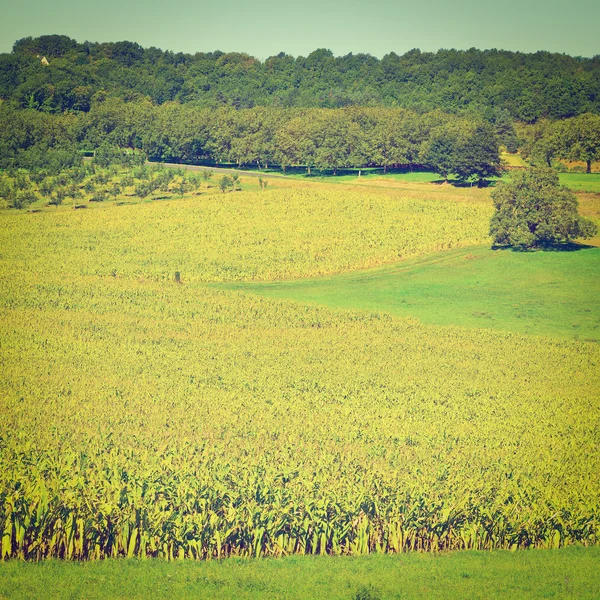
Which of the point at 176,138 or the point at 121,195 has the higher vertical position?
the point at 176,138

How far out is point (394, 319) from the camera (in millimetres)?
72688

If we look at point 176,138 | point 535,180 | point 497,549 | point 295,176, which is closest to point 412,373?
point 497,549

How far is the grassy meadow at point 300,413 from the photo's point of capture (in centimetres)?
3325

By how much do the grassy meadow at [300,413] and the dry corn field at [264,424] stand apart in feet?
0.55

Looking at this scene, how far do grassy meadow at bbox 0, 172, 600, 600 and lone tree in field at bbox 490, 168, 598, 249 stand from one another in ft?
12.5

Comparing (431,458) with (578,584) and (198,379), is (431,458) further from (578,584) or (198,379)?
(198,379)

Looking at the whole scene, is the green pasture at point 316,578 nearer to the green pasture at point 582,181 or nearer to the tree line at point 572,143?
the green pasture at point 582,181

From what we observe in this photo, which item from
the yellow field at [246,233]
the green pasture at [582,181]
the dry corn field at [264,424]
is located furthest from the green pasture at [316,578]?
the green pasture at [582,181]

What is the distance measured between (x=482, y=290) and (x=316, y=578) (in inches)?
2222

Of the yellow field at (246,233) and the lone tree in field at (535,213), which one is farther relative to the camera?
the lone tree in field at (535,213)

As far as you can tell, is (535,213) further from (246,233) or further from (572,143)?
(572,143)

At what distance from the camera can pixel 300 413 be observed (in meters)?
48.3

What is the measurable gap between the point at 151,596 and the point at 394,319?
4629cm

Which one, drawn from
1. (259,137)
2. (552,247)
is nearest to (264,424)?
(552,247)
